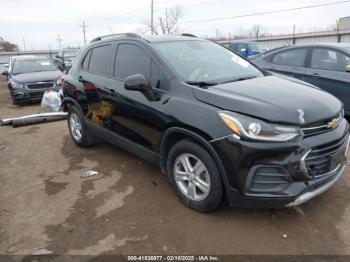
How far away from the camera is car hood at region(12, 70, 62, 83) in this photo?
33.9 feet

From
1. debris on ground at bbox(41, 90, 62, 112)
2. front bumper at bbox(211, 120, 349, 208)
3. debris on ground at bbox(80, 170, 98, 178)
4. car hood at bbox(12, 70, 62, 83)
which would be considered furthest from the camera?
car hood at bbox(12, 70, 62, 83)

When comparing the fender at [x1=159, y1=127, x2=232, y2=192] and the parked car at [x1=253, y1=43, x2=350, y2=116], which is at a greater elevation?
the parked car at [x1=253, y1=43, x2=350, y2=116]

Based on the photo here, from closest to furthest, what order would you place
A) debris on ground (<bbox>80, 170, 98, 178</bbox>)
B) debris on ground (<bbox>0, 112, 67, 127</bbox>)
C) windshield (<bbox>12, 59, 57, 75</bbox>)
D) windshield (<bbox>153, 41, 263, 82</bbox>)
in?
windshield (<bbox>153, 41, 263, 82</bbox>)
debris on ground (<bbox>80, 170, 98, 178</bbox>)
debris on ground (<bbox>0, 112, 67, 127</bbox>)
windshield (<bbox>12, 59, 57, 75</bbox>)

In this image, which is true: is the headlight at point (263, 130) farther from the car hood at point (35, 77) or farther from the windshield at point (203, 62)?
the car hood at point (35, 77)

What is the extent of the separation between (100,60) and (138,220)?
2613 mm

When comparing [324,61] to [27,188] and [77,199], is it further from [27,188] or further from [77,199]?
[27,188]

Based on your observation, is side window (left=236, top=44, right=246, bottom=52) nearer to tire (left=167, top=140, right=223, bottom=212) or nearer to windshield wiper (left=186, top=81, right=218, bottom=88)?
windshield wiper (left=186, top=81, right=218, bottom=88)

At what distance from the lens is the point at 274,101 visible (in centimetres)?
298

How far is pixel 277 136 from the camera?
277 centimetres

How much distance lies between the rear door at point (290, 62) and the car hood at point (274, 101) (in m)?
3.23

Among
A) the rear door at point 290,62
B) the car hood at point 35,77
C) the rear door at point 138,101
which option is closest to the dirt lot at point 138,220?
the rear door at point 138,101

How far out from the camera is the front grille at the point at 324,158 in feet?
9.33

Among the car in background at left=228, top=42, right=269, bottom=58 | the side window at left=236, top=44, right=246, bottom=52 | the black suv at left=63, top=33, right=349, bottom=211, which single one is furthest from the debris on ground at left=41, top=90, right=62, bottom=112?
the side window at left=236, top=44, right=246, bottom=52

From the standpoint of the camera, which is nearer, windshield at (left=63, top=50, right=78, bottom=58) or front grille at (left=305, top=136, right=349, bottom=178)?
front grille at (left=305, top=136, right=349, bottom=178)
